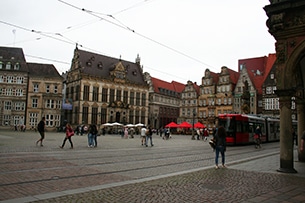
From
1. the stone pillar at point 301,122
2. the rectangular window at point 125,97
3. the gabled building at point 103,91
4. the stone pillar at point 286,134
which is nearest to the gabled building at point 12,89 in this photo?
the gabled building at point 103,91

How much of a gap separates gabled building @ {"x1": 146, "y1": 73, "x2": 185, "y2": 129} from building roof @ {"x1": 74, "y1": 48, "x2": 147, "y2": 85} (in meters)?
9.96

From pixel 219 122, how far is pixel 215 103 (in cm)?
4239

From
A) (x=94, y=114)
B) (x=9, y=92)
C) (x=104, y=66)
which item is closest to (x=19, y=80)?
(x=9, y=92)

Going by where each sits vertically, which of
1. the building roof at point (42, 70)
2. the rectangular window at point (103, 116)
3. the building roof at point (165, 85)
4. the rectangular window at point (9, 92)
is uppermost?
the building roof at point (165, 85)

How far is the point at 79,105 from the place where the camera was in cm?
5853

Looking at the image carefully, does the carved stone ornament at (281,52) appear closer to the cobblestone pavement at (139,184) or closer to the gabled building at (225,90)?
the cobblestone pavement at (139,184)

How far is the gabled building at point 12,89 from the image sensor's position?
5418cm

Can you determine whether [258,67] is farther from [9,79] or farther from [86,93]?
[9,79]

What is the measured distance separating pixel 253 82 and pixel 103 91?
33.4 meters

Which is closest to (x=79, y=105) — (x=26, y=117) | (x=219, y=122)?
(x=26, y=117)

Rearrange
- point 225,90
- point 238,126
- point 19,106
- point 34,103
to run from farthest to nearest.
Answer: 1. point 225,90
2. point 34,103
3. point 19,106
4. point 238,126

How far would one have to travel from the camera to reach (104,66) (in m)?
66.3

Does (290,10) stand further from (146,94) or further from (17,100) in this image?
(146,94)

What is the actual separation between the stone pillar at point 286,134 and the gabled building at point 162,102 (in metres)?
69.3
